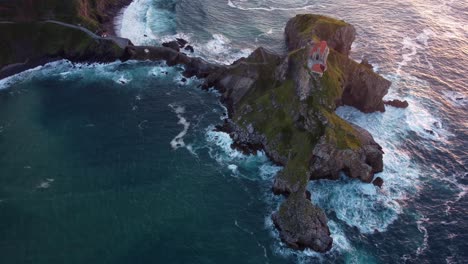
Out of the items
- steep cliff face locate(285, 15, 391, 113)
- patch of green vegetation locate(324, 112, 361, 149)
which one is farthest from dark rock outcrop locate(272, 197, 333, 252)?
steep cliff face locate(285, 15, 391, 113)

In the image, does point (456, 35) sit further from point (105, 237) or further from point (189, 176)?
point (105, 237)

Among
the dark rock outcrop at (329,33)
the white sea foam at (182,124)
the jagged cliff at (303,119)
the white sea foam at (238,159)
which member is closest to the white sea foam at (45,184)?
the white sea foam at (182,124)

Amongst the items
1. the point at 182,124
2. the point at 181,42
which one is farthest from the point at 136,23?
the point at 182,124

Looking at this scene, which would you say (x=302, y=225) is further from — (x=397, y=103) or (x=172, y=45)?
(x=172, y=45)

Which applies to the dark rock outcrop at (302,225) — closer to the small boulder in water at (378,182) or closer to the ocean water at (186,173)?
the ocean water at (186,173)

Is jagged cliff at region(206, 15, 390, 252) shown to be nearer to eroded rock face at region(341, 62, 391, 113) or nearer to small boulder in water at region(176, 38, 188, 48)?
eroded rock face at region(341, 62, 391, 113)

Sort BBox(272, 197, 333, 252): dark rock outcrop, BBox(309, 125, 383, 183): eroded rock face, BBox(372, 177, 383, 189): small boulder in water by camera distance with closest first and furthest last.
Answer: BBox(272, 197, 333, 252): dark rock outcrop → BBox(309, 125, 383, 183): eroded rock face → BBox(372, 177, 383, 189): small boulder in water
